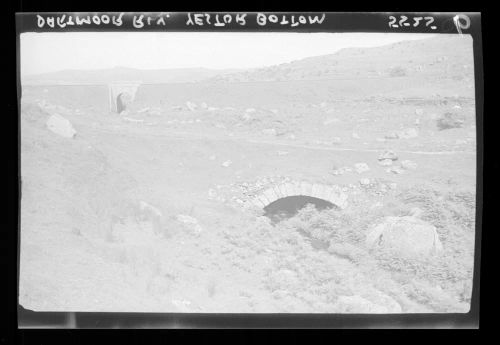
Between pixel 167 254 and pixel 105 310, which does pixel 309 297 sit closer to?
pixel 167 254

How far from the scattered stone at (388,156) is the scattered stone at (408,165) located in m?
0.05

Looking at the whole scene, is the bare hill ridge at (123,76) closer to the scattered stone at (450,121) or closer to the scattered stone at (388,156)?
the scattered stone at (388,156)

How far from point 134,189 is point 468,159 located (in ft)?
6.20

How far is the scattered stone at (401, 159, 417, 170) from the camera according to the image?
2.52m

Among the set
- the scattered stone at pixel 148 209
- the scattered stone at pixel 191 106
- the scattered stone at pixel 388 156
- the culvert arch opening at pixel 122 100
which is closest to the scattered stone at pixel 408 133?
the scattered stone at pixel 388 156

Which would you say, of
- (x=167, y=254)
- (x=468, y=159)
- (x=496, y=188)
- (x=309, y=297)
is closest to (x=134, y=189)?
(x=167, y=254)

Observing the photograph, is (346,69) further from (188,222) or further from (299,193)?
(188,222)

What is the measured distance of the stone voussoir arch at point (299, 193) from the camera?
2.53 m

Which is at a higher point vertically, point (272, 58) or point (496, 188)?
point (272, 58)

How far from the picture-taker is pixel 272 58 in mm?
2574

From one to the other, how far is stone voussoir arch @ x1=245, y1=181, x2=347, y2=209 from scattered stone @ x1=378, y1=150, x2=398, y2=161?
0.98 feet

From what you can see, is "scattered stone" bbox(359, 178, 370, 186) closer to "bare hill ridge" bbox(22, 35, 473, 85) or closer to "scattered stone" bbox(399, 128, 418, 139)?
"scattered stone" bbox(399, 128, 418, 139)
